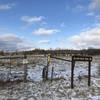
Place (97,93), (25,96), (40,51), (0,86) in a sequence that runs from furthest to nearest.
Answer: (40,51), (0,86), (97,93), (25,96)

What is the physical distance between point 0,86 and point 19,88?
1021mm

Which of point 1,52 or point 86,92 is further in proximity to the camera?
point 1,52

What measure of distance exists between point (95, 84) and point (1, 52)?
37.8m

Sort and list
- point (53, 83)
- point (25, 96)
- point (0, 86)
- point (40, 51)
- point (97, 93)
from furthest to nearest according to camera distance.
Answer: point (40, 51), point (53, 83), point (0, 86), point (97, 93), point (25, 96)

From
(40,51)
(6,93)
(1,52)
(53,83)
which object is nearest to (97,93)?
(53,83)

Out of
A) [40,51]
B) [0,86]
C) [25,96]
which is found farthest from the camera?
[40,51]

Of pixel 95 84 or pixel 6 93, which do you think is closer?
pixel 6 93

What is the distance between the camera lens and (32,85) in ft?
37.3

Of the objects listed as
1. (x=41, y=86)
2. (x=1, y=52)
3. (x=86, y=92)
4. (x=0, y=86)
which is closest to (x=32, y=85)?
(x=41, y=86)

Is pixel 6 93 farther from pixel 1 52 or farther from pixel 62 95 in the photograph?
pixel 1 52

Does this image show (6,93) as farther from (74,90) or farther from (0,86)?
(74,90)

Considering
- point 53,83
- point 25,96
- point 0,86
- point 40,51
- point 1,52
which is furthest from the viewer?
point 40,51

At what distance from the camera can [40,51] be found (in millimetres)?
58094

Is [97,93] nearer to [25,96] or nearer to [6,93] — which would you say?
[25,96]
